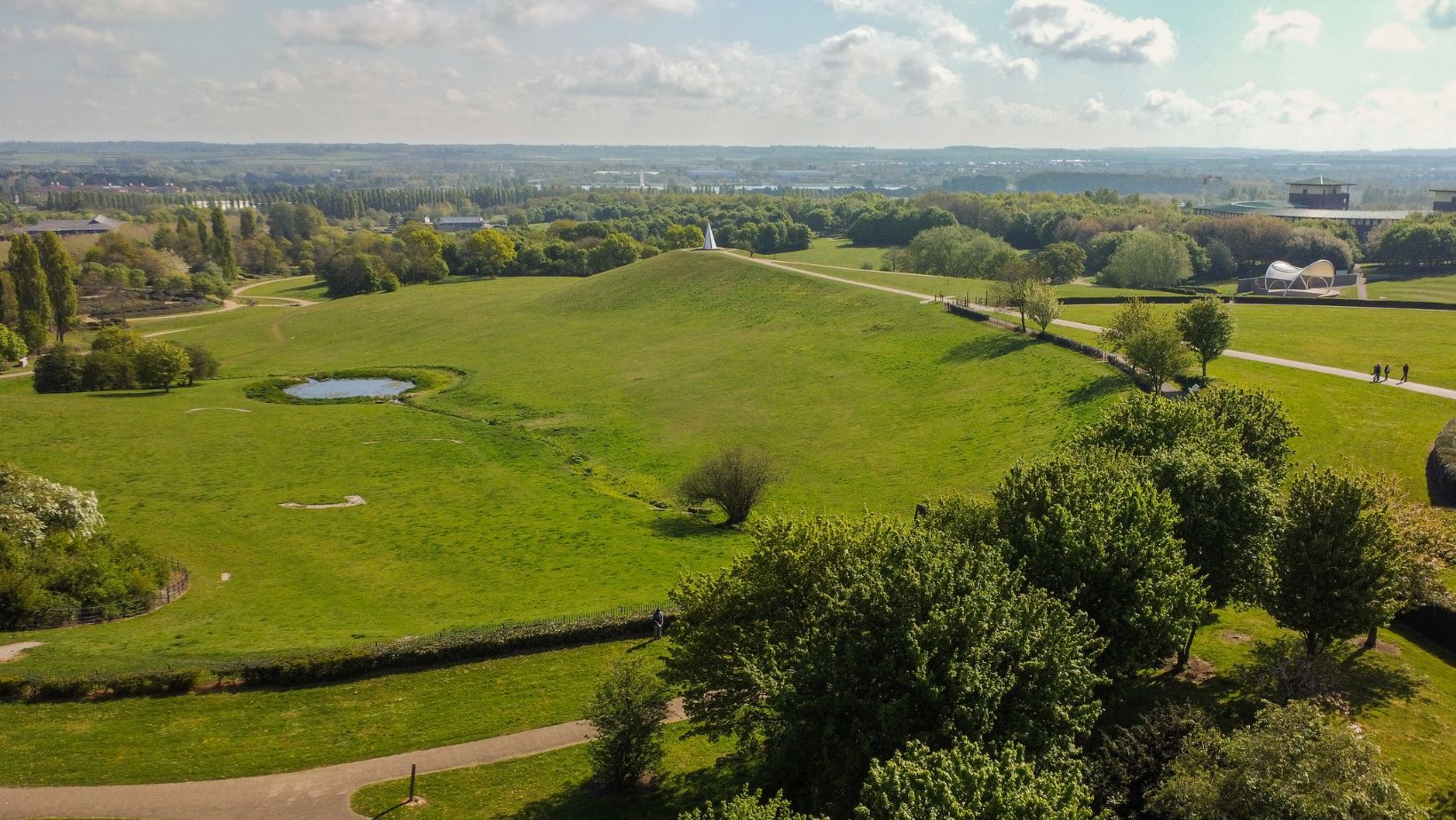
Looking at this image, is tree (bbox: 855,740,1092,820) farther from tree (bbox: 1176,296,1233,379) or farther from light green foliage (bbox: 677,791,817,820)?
tree (bbox: 1176,296,1233,379)

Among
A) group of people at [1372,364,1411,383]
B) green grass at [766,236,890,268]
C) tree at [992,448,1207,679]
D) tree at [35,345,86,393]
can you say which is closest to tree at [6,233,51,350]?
tree at [35,345,86,393]

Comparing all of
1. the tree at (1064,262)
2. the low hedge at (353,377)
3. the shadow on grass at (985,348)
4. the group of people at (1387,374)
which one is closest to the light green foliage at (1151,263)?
the tree at (1064,262)

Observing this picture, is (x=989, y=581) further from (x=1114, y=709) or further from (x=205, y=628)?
(x=205, y=628)

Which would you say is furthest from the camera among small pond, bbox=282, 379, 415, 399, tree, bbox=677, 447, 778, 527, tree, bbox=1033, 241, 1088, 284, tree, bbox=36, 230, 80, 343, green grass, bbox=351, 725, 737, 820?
tree, bbox=1033, 241, 1088, 284

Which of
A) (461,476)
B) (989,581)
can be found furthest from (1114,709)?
(461,476)

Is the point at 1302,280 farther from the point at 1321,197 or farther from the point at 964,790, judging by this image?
the point at 964,790

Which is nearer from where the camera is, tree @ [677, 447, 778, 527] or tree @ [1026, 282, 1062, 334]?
tree @ [677, 447, 778, 527]

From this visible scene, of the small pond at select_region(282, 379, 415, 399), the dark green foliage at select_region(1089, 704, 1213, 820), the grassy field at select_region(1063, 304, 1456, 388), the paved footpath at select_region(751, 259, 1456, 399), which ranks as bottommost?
the small pond at select_region(282, 379, 415, 399)
